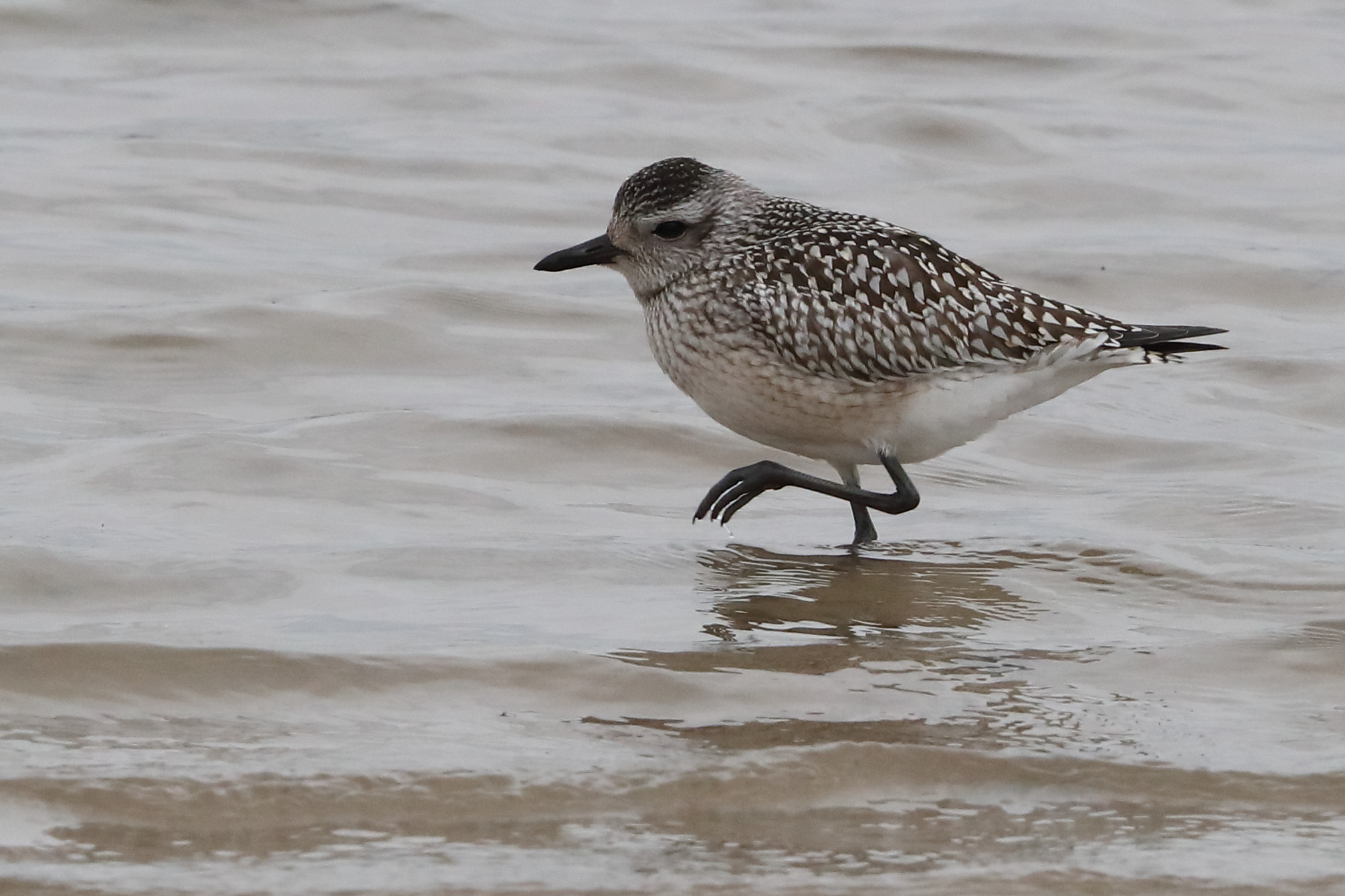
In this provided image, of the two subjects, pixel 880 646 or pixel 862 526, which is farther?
pixel 862 526

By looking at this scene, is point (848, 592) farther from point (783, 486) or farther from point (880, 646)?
point (783, 486)

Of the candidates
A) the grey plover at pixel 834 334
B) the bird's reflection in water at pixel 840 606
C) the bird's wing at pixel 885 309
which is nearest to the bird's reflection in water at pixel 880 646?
the bird's reflection in water at pixel 840 606

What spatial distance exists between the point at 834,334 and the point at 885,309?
0.26m

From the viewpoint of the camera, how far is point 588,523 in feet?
26.3

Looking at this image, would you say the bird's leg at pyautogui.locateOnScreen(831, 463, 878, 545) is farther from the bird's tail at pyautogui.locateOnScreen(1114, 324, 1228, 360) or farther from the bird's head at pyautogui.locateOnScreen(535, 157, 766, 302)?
the bird's tail at pyautogui.locateOnScreen(1114, 324, 1228, 360)

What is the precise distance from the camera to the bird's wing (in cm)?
771

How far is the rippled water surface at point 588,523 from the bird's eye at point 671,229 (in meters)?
1.09

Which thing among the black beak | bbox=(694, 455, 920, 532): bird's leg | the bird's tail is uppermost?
the black beak

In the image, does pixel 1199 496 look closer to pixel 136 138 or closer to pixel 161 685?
pixel 161 685

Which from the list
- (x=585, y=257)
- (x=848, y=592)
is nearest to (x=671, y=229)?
(x=585, y=257)

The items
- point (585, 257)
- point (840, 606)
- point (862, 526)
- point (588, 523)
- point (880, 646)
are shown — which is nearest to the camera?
point (880, 646)

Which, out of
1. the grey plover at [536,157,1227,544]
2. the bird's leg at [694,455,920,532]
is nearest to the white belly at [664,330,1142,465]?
the grey plover at [536,157,1227,544]

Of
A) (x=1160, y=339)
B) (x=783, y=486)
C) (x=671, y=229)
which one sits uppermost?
(x=671, y=229)

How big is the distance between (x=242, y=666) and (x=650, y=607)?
55.8 inches
